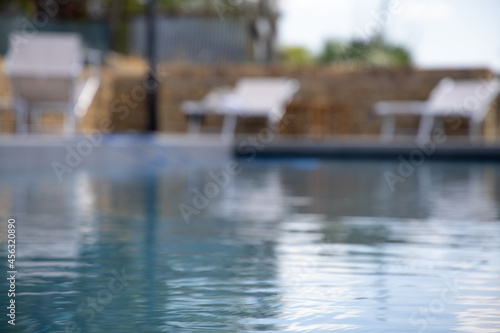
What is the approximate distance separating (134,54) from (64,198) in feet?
51.0

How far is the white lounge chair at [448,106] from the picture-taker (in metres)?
10.6

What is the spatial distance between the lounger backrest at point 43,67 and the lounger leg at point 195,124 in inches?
135

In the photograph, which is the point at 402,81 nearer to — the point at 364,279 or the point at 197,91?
the point at 197,91

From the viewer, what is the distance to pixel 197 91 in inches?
496

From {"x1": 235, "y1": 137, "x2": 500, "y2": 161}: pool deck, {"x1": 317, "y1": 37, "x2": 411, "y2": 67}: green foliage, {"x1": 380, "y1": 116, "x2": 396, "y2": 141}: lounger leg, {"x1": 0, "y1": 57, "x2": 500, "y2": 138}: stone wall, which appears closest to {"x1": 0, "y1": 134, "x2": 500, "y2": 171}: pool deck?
{"x1": 235, "y1": 137, "x2": 500, "y2": 161}: pool deck

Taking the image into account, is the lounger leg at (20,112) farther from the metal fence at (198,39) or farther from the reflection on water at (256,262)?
the metal fence at (198,39)

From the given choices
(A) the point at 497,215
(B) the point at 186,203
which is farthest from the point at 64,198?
(A) the point at 497,215

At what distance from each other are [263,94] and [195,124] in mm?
1502

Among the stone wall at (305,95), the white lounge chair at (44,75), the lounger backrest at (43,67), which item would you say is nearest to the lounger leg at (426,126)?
the stone wall at (305,95)

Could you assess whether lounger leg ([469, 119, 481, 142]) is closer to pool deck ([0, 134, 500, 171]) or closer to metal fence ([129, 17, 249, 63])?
pool deck ([0, 134, 500, 171])

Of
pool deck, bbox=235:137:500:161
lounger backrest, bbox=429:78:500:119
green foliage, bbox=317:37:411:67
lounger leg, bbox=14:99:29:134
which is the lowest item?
pool deck, bbox=235:137:500:161

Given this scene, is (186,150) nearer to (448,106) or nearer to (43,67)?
(43,67)

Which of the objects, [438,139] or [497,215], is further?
[438,139]

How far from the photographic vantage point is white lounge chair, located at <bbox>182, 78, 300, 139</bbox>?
11086 mm
